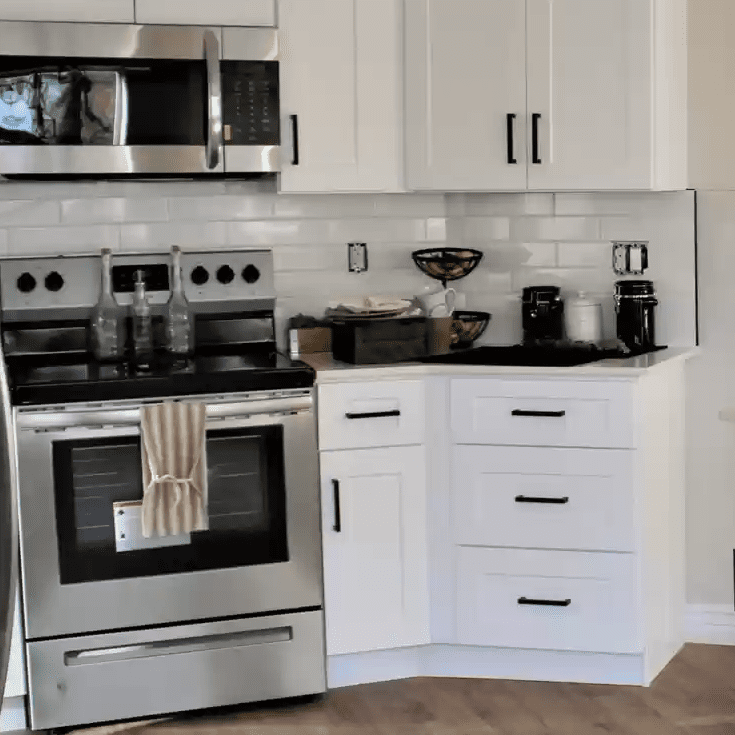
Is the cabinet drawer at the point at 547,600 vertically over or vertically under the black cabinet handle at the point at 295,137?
under

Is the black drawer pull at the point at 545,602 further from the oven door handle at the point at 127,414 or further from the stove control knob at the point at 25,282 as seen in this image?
the stove control knob at the point at 25,282

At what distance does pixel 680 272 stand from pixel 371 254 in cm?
97

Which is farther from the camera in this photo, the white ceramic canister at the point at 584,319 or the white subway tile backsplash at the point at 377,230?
the white subway tile backsplash at the point at 377,230

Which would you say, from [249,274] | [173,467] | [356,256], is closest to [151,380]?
[173,467]

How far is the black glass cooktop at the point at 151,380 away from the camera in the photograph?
2900 mm

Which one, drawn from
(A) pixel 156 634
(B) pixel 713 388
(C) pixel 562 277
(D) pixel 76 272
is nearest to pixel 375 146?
(C) pixel 562 277

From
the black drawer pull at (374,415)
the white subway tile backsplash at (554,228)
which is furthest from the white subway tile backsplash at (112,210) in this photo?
the white subway tile backsplash at (554,228)

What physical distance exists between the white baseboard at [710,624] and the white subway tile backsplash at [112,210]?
2032 mm

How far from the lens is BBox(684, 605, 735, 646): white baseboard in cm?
356

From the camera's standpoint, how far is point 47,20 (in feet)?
10.3

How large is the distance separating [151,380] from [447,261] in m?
1.15

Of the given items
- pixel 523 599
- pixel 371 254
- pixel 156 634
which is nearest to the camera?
pixel 156 634

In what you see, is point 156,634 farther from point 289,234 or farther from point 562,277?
point 562,277

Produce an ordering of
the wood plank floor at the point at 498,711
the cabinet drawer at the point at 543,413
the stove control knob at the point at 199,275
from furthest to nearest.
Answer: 1. the stove control knob at the point at 199,275
2. the cabinet drawer at the point at 543,413
3. the wood plank floor at the point at 498,711
